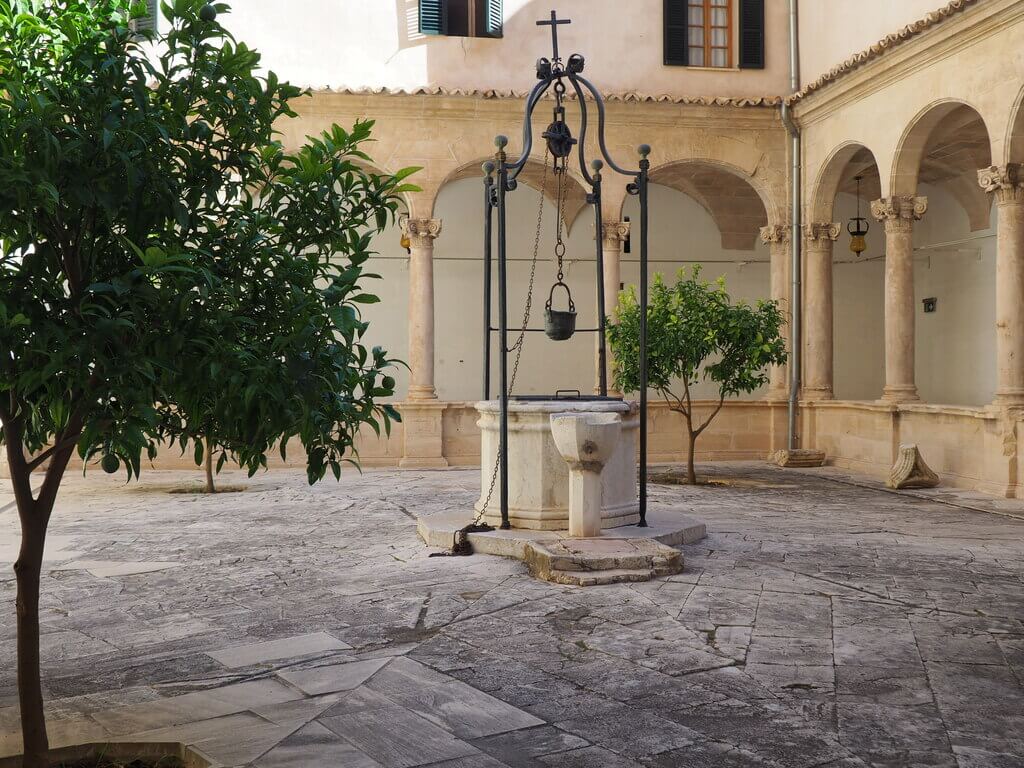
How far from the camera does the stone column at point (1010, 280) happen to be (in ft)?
33.8

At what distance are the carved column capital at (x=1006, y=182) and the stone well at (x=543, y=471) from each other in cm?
518

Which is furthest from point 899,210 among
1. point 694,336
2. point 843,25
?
point 694,336

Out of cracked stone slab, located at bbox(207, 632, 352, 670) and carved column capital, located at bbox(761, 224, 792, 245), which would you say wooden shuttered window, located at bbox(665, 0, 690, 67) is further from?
cracked stone slab, located at bbox(207, 632, 352, 670)

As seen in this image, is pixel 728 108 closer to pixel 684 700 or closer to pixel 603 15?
pixel 603 15

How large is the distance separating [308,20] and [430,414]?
5.37 m

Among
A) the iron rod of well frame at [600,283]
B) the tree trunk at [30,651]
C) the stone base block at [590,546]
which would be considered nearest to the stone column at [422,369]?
the iron rod of well frame at [600,283]

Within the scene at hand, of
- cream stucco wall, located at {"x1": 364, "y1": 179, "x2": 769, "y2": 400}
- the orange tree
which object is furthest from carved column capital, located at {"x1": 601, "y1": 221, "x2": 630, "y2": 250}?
the orange tree

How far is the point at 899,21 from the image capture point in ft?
39.8

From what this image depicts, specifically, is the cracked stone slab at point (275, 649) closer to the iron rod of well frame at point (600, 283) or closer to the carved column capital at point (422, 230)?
the iron rod of well frame at point (600, 283)

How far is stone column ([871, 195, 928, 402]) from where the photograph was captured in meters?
12.3

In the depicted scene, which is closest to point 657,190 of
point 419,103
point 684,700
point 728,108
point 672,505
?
point 728,108

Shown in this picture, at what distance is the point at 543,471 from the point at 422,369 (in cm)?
658

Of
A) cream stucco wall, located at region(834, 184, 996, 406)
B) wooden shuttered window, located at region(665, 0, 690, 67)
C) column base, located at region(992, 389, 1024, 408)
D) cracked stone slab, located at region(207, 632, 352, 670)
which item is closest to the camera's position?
cracked stone slab, located at region(207, 632, 352, 670)

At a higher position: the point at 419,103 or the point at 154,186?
the point at 419,103
